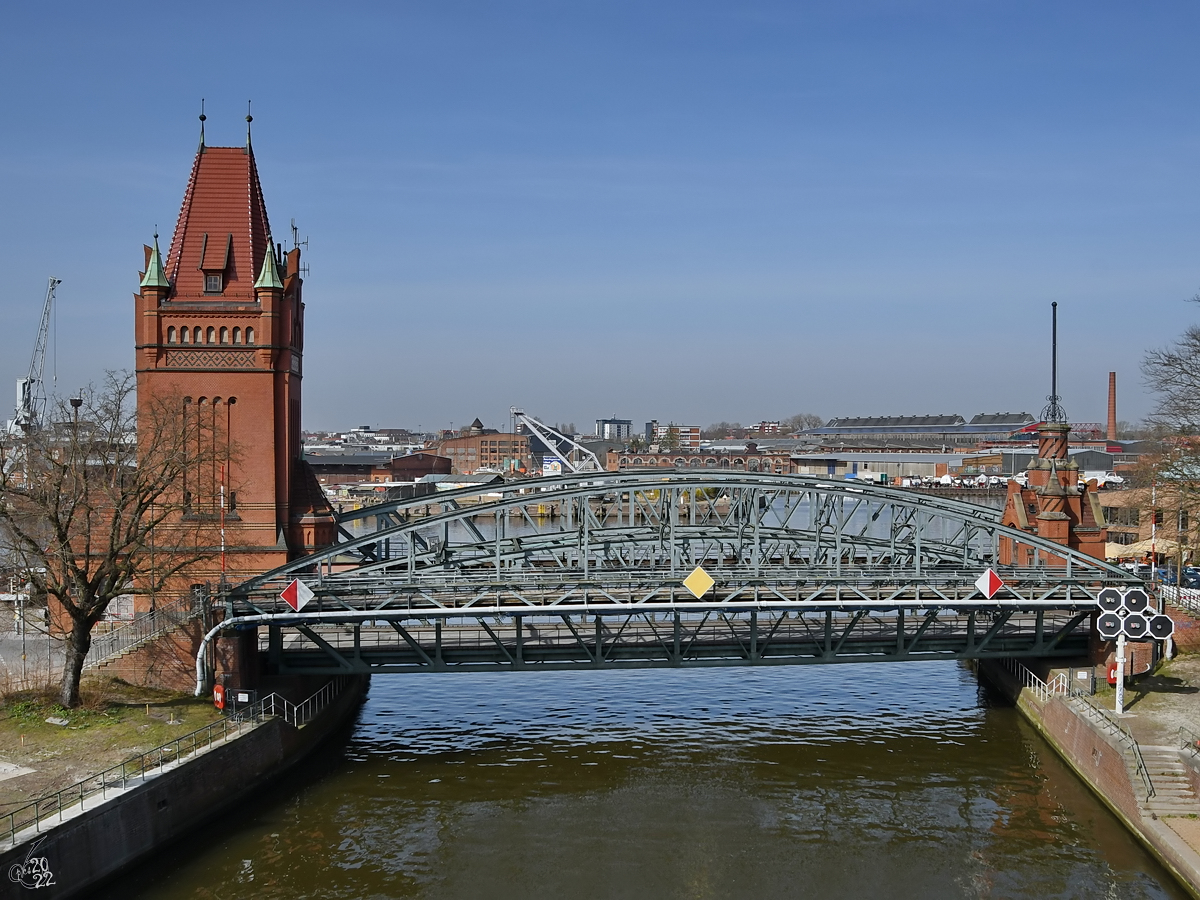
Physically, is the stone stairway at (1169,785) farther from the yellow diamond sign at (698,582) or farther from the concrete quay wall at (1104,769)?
the yellow diamond sign at (698,582)

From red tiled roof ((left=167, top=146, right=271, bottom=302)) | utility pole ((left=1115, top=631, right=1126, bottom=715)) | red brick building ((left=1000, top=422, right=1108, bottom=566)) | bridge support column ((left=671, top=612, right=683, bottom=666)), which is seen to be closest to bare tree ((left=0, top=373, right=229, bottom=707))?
red tiled roof ((left=167, top=146, right=271, bottom=302))

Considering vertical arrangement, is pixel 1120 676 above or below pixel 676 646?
below

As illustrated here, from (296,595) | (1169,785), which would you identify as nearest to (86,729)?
(296,595)

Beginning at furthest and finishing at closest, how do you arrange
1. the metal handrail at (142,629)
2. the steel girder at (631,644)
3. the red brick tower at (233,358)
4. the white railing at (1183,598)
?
the white railing at (1183,598) < the red brick tower at (233,358) < the steel girder at (631,644) < the metal handrail at (142,629)

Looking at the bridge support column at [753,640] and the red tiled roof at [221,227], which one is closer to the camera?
the bridge support column at [753,640]

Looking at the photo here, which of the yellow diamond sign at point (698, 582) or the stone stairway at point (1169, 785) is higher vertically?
the yellow diamond sign at point (698, 582)

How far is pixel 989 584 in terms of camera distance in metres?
41.7

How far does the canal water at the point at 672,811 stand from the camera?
32.2 metres

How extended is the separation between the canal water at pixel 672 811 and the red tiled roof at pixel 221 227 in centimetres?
1885

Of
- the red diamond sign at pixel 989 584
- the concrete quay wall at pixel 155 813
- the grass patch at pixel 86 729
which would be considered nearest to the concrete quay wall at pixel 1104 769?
the red diamond sign at pixel 989 584

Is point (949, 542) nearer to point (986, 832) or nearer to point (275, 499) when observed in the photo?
point (986, 832)

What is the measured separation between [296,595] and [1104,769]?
2683cm

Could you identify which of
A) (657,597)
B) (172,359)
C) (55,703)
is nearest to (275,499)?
(172,359)

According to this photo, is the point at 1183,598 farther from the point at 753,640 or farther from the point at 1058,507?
the point at 753,640
